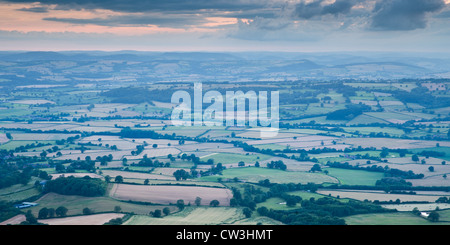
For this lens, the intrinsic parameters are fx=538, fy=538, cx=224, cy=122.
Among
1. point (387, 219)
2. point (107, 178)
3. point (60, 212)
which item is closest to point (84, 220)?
point (60, 212)

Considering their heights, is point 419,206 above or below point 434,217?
below

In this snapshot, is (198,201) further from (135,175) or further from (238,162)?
(238,162)

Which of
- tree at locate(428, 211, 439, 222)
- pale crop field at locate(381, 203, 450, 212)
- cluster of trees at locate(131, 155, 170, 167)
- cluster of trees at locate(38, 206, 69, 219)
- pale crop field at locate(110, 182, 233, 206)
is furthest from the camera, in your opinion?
cluster of trees at locate(131, 155, 170, 167)

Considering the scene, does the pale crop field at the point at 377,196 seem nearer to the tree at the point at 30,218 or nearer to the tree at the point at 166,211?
the tree at the point at 166,211

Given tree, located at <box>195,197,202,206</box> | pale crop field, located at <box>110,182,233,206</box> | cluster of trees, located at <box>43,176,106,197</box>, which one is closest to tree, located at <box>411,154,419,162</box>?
pale crop field, located at <box>110,182,233,206</box>

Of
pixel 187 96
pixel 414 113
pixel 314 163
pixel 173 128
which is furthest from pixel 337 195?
pixel 187 96

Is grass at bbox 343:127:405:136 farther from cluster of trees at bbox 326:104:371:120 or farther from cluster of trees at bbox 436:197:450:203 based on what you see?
cluster of trees at bbox 436:197:450:203
